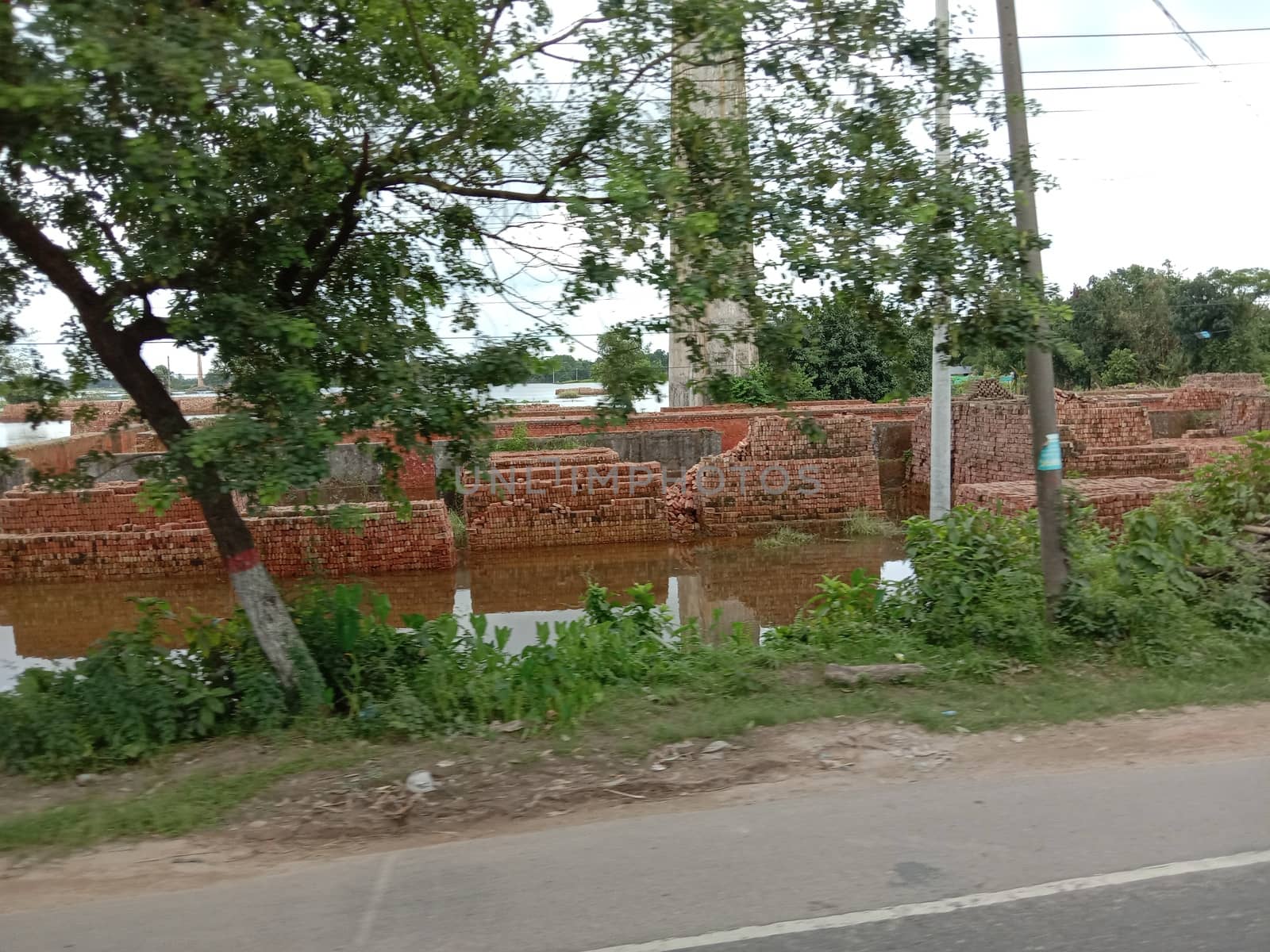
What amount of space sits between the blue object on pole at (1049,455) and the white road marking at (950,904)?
3.40 metres

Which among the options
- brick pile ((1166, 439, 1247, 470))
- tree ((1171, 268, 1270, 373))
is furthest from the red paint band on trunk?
tree ((1171, 268, 1270, 373))

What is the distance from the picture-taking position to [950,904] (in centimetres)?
405

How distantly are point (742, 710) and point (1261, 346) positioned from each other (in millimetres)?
37040

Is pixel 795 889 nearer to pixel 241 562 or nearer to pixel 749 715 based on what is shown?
pixel 749 715

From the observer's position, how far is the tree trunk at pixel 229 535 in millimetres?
6121

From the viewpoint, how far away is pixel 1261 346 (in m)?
36.2

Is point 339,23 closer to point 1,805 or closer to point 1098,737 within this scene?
point 1,805

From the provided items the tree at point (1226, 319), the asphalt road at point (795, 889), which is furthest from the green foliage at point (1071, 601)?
the tree at point (1226, 319)

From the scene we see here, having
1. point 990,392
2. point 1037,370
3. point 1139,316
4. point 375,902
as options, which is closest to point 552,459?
point 990,392

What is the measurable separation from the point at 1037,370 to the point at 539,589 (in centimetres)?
729

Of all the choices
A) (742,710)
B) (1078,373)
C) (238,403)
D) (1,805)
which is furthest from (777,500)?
(1078,373)

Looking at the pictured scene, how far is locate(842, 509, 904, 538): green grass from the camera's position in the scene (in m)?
15.8

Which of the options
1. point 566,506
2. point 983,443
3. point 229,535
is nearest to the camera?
point 229,535

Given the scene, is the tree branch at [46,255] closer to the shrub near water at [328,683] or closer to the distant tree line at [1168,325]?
the shrub near water at [328,683]
